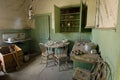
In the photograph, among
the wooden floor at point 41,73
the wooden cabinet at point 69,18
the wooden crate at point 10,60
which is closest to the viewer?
the wooden floor at point 41,73

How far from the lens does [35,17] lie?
18.3 ft

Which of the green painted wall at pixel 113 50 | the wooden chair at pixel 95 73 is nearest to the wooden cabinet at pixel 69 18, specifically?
the wooden chair at pixel 95 73

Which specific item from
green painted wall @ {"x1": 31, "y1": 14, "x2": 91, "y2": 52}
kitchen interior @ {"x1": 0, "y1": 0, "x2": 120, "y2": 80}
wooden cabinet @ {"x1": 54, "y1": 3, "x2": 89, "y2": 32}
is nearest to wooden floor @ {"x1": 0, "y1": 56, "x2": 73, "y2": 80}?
kitchen interior @ {"x1": 0, "y1": 0, "x2": 120, "y2": 80}

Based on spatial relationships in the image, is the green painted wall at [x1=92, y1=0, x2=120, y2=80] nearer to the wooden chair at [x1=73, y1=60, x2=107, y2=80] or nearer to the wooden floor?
the wooden chair at [x1=73, y1=60, x2=107, y2=80]

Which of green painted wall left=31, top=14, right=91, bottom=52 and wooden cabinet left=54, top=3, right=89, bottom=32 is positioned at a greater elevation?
wooden cabinet left=54, top=3, right=89, bottom=32

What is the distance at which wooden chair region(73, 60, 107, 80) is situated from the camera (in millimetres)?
1852

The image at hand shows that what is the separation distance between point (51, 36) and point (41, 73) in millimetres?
2228

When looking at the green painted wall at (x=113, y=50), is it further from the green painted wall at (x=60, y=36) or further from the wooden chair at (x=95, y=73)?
the green painted wall at (x=60, y=36)

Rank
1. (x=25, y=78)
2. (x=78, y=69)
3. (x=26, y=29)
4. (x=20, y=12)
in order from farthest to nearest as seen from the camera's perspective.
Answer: (x=26, y=29) < (x=20, y=12) < (x=25, y=78) < (x=78, y=69)

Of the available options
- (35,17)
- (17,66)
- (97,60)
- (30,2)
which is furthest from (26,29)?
(97,60)

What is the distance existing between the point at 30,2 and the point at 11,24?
1.52 metres

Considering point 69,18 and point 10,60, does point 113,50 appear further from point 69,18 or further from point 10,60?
point 69,18

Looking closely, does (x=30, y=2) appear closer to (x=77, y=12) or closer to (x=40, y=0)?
(x=40, y=0)

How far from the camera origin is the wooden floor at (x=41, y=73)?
3076 millimetres
